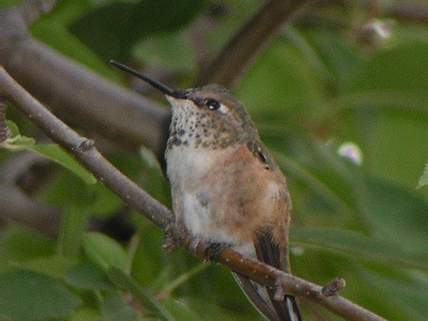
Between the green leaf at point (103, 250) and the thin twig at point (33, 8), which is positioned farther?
the thin twig at point (33, 8)

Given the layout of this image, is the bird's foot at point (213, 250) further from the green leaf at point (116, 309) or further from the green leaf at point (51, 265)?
the green leaf at point (51, 265)

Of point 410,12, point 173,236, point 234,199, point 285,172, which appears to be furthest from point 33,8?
point 410,12

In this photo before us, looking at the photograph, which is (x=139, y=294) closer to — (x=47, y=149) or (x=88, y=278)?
(x=88, y=278)

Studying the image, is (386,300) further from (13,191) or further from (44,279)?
(13,191)

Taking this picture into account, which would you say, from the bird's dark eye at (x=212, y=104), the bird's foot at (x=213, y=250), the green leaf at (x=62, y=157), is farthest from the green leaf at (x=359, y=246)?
the green leaf at (x=62, y=157)

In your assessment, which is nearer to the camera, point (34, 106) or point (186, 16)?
point (34, 106)

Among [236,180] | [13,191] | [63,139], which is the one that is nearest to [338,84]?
[13,191]
